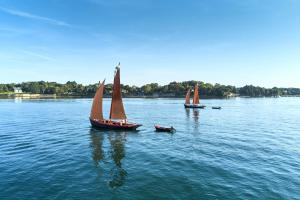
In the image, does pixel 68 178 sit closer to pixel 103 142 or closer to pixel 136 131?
pixel 103 142

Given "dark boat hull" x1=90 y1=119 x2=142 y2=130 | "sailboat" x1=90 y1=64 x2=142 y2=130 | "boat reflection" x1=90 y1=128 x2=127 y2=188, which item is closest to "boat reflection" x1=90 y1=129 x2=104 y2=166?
"boat reflection" x1=90 y1=128 x2=127 y2=188

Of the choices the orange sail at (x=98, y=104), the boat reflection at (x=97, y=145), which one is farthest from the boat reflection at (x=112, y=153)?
the orange sail at (x=98, y=104)

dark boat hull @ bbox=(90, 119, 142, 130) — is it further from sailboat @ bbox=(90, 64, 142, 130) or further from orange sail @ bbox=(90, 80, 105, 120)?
orange sail @ bbox=(90, 80, 105, 120)

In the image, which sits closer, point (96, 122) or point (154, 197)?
point (154, 197)

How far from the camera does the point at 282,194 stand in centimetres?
2658

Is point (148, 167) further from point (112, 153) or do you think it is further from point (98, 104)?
point (98, 104)

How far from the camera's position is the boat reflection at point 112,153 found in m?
31.3

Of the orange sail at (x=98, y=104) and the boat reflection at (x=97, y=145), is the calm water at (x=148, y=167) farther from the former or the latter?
the orange sail at (x=98, y=104)

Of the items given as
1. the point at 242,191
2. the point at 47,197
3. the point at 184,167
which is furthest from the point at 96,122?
the point at 242,191

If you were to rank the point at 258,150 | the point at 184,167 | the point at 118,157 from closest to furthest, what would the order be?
the point at 184,167 < the point at 118,157 < the point at 258,150

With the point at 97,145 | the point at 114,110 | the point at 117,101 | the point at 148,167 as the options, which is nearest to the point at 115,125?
the point at 114,110

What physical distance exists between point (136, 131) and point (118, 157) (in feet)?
83.8

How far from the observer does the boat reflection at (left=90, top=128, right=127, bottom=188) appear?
3131cm

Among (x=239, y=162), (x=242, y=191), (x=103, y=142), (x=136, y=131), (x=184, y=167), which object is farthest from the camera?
(x=136, y=131)
